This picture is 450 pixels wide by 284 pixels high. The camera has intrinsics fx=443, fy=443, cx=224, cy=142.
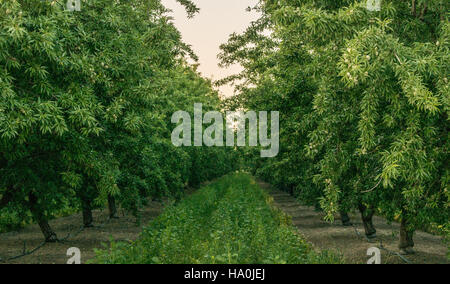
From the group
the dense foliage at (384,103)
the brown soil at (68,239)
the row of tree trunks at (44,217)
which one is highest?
the dense foliage at (384,103)

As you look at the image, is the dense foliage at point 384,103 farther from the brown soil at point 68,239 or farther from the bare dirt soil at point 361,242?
the brown soil at point 68,239

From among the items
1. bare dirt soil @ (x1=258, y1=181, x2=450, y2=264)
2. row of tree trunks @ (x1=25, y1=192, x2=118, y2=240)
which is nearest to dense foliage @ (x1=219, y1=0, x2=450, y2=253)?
bare dirt soil @ (x1=258, y1=181, x2=450, y2=264)

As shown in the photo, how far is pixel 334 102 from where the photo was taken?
8.05 meters

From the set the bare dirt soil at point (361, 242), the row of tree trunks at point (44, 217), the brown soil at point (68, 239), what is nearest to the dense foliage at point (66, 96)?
the row of tree trunks at point (44, 217)

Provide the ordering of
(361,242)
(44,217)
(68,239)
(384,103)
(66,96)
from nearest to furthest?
(66,96), (384,103), (44,217), (361,242), (68,239)

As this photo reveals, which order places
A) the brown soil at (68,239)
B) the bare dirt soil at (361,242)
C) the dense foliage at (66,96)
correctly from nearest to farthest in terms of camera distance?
1. the dense foliage at (66,96)
2. the bare dirt soil at (361,242)
3. the brown soil at (68,239)

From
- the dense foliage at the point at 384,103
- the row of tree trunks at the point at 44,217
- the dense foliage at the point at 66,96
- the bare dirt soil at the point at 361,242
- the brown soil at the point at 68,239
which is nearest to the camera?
the dense foliage at the point at 384,103

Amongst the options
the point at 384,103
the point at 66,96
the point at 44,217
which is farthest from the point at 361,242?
the point at 66,96

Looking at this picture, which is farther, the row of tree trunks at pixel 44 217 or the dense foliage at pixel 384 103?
the row of tree trunks at pixel 44 217

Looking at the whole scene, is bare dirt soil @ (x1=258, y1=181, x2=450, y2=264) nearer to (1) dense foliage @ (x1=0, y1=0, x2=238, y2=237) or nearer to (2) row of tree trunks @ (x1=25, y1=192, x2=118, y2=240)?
(1) dense foliage @ (x1=0, y1=0, x2=238, y2=237)

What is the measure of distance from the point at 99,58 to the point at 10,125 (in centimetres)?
274

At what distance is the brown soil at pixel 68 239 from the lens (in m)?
12.7

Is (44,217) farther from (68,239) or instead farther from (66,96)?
(66,96)

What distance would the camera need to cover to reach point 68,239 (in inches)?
625
